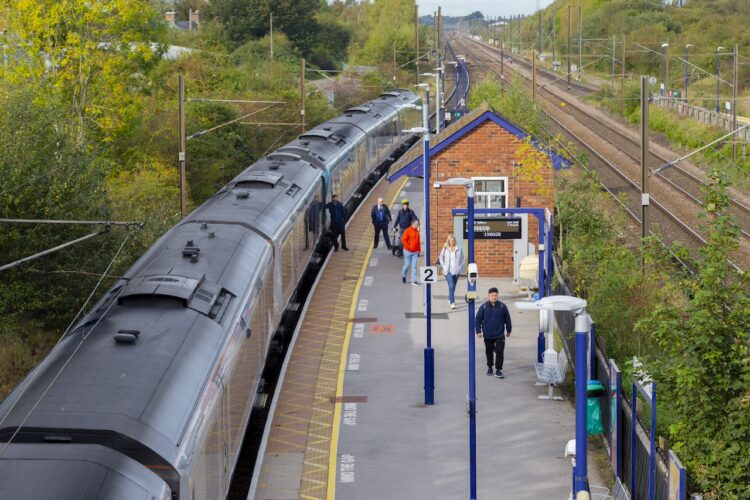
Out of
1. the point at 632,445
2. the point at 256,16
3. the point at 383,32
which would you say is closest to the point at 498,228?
the point at 632,445

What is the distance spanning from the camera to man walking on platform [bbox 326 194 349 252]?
2695 cm

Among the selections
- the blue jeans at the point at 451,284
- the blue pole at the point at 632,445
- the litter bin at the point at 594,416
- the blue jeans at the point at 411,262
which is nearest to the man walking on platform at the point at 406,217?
the blue jeans at the point at 411,262

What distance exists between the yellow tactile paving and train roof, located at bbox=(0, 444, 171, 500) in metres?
5.02

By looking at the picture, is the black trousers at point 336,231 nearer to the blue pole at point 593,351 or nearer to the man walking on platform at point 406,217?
the man walking on platform at point 406,217

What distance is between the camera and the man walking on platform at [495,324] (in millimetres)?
17516

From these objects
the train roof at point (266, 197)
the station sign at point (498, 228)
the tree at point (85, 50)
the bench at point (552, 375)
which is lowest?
the bench at point (552, 375)

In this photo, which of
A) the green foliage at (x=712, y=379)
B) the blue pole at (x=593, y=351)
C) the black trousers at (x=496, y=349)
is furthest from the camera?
the black trousers at (x=496, y=349)

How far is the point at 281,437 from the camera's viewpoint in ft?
51.3

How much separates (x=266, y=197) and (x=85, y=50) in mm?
14337

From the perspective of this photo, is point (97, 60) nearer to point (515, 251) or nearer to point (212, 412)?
point (515, 251)

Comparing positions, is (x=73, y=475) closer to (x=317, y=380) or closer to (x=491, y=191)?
(x=317, y=380)

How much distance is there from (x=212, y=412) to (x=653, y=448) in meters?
4.61

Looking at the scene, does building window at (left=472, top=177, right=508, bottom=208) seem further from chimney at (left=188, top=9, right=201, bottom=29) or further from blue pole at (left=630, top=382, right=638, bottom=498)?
chimney at (left=188, top=9, right=201, bottom=29)

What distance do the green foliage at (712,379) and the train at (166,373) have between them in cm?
485
